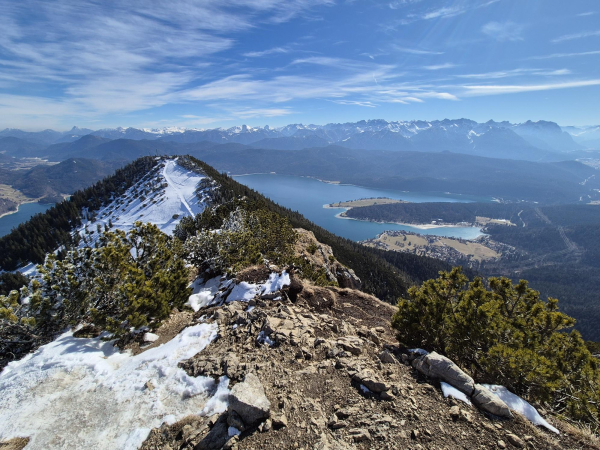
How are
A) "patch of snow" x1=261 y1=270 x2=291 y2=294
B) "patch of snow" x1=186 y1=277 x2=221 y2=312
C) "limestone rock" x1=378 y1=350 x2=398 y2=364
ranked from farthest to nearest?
"patch of snow" x1=186 y1=277 x2=221 y2=312 < "patch of snow" x1=261 y1=270 x2=291 y2=294 < "limestone rock" x1=378 y1=350 x2=398 y2=364

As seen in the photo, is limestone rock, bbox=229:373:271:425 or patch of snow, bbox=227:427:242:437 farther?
limestone rock, bbox=229:373:271:425

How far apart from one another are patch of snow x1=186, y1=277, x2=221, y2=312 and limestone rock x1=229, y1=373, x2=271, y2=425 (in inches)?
378

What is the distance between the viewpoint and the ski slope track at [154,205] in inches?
3580

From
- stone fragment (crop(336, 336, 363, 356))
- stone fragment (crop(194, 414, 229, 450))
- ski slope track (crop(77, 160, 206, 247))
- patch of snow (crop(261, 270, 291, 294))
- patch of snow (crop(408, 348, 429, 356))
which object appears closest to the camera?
stone fragment (crop(194, 414, 229, 450))

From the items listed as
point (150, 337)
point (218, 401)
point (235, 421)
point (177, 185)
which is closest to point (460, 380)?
point (235, 421)

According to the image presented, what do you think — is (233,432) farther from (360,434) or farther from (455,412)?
(455,412)

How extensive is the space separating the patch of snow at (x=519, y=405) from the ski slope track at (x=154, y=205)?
8437 cm

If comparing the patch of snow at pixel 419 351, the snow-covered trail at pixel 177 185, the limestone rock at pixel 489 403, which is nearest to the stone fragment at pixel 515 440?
the limestone rock at pixel 489 403

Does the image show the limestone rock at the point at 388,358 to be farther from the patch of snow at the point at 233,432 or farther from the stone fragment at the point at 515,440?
the patch of snow at the point at 233,432

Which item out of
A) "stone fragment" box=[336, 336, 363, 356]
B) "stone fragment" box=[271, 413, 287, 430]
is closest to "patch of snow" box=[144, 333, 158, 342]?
"stone fragment" box=[271, 413, 287, 430]

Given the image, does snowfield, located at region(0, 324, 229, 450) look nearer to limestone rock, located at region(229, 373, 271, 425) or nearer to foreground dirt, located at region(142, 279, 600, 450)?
foreground dirt, located at region(142, 279, 600, 450)

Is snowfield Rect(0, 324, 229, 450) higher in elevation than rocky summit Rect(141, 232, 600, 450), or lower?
lower

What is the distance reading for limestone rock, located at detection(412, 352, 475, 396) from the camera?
24.0 feet

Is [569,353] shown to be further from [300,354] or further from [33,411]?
[33,411]
